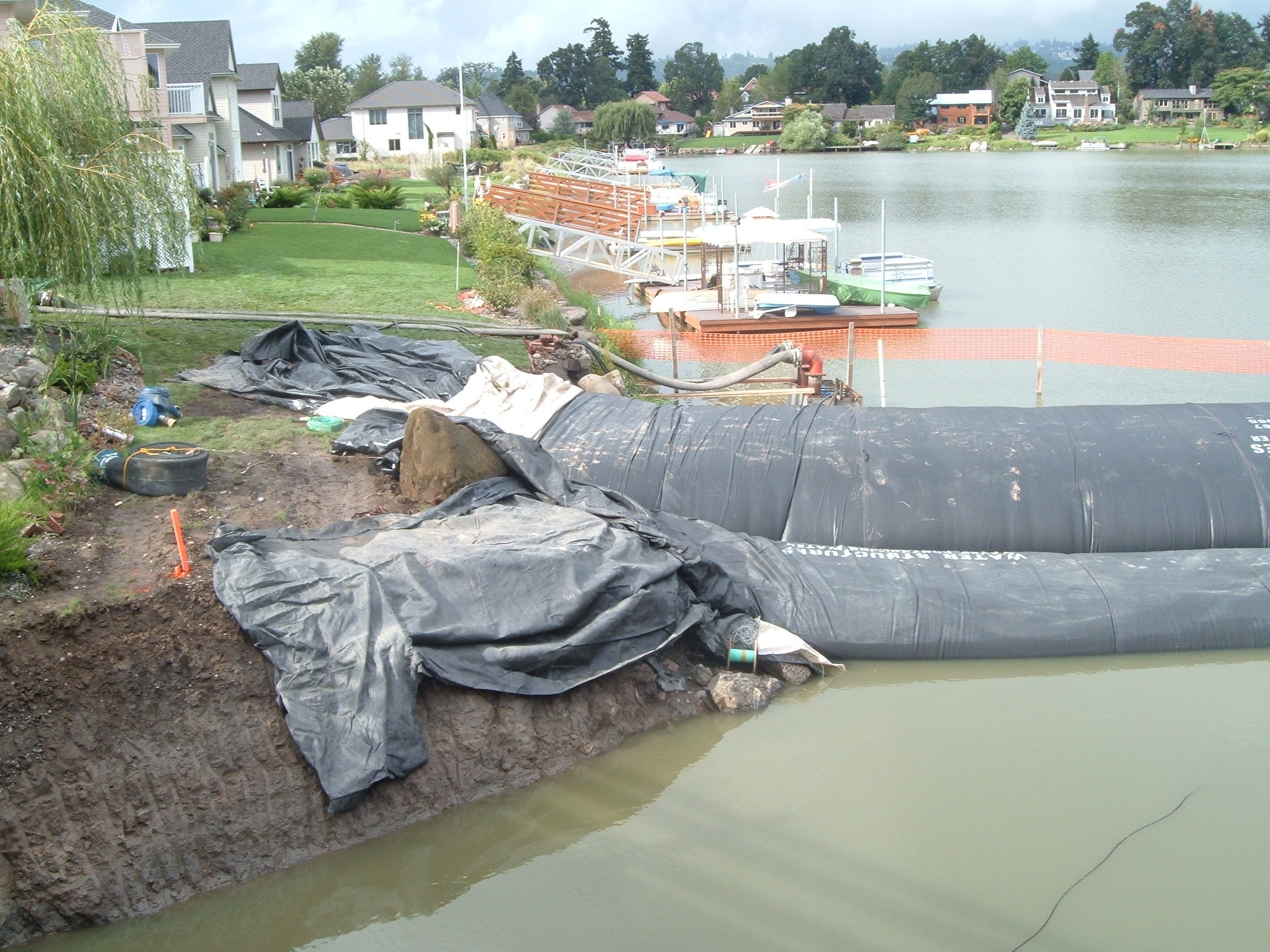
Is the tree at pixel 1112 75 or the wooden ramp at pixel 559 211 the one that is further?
the tree at pixel 1112 75

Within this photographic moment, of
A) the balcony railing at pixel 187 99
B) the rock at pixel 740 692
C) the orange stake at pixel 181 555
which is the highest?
the balcony railing at pixel 187 99

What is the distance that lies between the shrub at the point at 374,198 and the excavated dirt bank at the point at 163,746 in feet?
91.8

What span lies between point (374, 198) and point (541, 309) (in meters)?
18.8

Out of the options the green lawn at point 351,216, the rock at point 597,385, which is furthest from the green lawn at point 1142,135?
the rock at point 597,385

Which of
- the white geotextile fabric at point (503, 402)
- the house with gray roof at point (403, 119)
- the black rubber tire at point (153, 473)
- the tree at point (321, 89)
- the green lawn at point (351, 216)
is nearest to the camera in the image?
the black rubber tire at point (153, 473)

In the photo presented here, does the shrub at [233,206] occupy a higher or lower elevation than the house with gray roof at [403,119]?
lower

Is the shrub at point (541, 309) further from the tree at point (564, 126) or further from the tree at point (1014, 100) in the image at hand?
the tree at point (1014, 100)

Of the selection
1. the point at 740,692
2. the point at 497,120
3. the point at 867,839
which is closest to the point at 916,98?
the point at 497,120

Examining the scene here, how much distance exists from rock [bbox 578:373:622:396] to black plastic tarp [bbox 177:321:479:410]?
133 centimetres

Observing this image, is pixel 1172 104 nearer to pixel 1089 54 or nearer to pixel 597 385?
pixel 1089 54

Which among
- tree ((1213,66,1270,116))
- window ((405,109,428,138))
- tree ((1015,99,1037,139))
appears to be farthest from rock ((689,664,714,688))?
tree ((1015,99,1037,139))

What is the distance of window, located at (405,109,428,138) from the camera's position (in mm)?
60750

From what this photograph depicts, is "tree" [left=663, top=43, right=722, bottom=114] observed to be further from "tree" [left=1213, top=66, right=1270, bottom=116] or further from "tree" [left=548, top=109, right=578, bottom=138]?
"tree" [left=1213, top=66, right=1270, bottom=116]

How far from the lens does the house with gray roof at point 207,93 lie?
2866 cm
